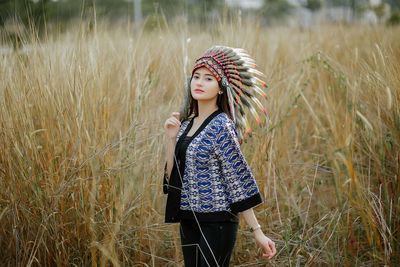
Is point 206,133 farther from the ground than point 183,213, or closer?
farther from the ground

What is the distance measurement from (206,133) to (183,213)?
415 mm

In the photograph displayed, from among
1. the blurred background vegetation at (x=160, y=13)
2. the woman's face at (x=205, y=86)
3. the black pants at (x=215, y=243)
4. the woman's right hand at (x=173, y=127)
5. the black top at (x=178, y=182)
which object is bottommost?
the black pants at (x=215, y=243)

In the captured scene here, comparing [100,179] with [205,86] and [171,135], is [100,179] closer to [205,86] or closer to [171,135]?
[171,135]

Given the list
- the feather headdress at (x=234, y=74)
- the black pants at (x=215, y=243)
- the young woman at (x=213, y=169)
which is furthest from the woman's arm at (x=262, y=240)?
the feather headdress at (x=234, y=74)

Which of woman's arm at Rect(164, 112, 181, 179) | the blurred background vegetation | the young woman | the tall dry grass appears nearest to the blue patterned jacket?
the young woman

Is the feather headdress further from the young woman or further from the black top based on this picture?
the black top

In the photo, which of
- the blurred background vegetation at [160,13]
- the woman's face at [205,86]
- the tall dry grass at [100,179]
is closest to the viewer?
the woman's face at [205,86]

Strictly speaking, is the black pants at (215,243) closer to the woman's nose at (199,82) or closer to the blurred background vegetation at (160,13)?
the woman's nose at (199,82)

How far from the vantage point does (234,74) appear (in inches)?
69.4

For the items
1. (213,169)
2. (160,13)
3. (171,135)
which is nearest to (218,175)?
(213,169)

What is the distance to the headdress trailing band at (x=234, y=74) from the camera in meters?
1.69

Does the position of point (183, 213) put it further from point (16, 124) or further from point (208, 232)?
point (16, 124)

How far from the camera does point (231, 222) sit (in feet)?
5.46

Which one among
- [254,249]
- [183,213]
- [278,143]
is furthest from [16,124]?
[278,143]
